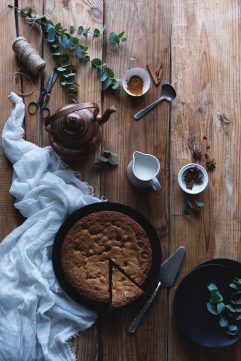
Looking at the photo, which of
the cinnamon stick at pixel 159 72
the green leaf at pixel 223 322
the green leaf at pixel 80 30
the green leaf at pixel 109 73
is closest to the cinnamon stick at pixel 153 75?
the cinnamon stick at pixel 159 72

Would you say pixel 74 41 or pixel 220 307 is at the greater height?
pixel 74 41

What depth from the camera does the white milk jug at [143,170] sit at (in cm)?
163

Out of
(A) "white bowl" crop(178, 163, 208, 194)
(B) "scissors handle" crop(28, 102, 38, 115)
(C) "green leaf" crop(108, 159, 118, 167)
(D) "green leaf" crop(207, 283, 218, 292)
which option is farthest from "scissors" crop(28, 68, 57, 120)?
(D) "green leaf" crop(207, 283, 218, 292)

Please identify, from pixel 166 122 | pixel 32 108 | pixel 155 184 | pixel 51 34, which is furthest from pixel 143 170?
pixel 51 34

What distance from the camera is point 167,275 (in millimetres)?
1642

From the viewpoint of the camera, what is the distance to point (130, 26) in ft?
5.70

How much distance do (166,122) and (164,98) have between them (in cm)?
7

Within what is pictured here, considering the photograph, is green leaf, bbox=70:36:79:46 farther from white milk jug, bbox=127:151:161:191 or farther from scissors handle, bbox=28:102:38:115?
white milk jug, bbox=127:151:161:191

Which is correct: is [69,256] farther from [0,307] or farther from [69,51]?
[69,51]

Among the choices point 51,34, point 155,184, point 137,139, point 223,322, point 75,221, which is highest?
point 51,34

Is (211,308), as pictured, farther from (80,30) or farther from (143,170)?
(80,30)

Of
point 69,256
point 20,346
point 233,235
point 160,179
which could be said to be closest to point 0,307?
point 20,346

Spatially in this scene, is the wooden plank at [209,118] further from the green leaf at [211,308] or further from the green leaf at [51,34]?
the green leaf at [51,34]

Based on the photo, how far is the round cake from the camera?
158 centimetres
